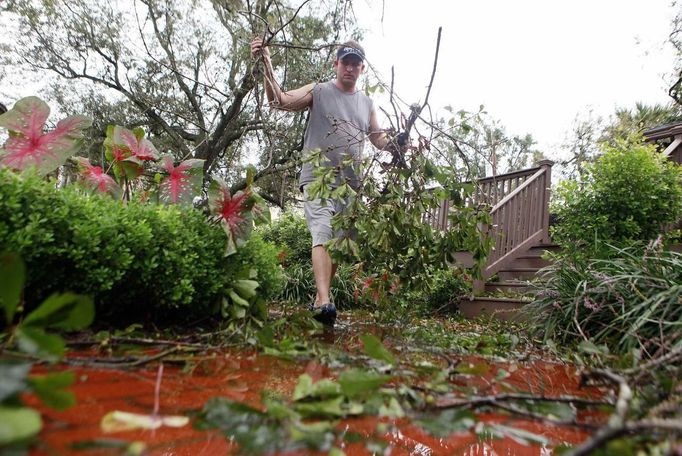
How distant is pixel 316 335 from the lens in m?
2.10

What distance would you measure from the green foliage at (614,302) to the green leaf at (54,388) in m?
1.92

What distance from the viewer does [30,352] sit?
478mm

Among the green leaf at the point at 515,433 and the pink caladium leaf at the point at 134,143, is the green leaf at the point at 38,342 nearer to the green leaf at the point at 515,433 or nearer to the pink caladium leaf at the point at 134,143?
the green leaf at the point at 515,433

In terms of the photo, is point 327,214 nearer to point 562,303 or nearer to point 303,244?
point 562,303

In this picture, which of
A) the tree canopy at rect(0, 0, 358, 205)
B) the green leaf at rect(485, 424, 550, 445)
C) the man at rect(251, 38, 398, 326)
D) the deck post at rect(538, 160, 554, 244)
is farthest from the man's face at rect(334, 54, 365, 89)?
the tree canopy at rect(0, 0, 358, 205)

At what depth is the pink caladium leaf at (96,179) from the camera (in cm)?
204

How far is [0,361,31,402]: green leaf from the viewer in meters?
0.37

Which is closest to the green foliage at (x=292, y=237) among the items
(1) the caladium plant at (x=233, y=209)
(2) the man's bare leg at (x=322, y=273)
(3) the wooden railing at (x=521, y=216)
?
(3) the wooden railing at (x=521, y=216)

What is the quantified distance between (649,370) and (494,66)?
917 inches

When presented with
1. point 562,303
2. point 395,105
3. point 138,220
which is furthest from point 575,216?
point 138,220

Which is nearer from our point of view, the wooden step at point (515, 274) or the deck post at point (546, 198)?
the wooden step at point (515, 274)

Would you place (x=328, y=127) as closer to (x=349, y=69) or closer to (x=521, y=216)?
(x=349, y=69)

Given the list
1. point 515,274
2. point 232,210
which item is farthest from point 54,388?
point 515,274

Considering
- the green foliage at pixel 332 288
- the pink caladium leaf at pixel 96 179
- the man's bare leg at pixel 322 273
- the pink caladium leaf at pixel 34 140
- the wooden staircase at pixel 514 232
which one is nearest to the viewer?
the pink caladium leaf at pixel 34 140
